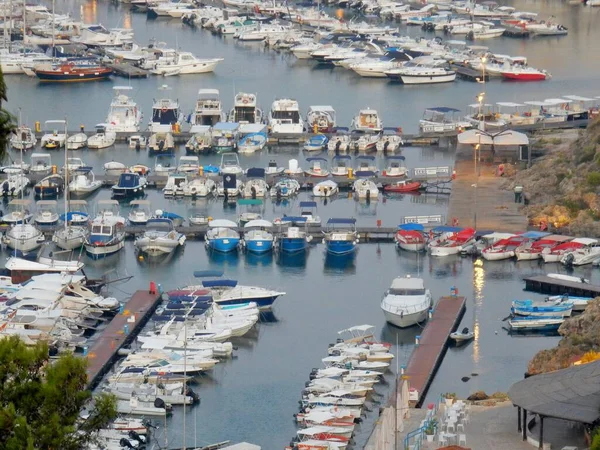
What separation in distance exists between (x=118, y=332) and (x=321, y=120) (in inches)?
1050

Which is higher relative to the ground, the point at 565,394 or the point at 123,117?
the point at 123,117

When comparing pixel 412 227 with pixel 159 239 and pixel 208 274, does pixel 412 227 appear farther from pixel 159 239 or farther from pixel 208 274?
pixel 208 274

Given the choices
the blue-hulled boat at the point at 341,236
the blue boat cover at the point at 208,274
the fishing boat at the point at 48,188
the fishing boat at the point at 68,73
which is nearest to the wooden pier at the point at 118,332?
the blue boat cover at the point at 208,274

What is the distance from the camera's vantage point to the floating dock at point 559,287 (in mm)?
42031

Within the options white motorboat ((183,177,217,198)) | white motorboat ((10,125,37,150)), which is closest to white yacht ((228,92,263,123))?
white motorboat ((10,125,37,150))

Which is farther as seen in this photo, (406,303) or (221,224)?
(221,224)

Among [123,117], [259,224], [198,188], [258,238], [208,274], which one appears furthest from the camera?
[123,117]

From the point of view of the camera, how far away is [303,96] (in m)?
76.1

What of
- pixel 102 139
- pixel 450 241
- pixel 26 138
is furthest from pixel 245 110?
pixel 450 241

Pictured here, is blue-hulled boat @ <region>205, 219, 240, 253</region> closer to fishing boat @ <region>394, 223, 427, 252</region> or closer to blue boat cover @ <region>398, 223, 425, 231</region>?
fishing boat @ <region>394, 223, 427, 252</region>

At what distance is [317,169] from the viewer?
55.9 m

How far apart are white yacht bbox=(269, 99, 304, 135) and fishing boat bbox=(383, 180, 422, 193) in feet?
31.1

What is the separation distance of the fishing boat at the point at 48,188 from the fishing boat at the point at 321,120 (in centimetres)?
1223

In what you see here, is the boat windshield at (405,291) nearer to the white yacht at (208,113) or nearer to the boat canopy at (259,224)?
the boat canopy at (259,224)
